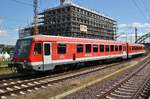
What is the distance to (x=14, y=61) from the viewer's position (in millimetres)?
19219

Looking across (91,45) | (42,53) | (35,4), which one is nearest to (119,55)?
(91,45)

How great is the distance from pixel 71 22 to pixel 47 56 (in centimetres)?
11392

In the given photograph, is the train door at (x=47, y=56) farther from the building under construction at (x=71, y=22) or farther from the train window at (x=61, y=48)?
the building under construction at (x=71, y=22)

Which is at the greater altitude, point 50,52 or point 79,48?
point 79,48

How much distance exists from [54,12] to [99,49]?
11825 centimetres

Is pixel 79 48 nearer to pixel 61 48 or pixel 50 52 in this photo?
pixel 61 48

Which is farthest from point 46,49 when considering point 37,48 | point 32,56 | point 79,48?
→ point 79,48

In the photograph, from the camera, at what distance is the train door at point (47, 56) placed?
1912cm

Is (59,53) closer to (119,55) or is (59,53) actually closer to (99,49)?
(99,49)

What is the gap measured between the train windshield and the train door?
1.21 metres

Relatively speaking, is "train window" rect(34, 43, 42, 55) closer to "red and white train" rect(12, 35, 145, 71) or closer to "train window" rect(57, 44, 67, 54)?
"red and white train" rect(12, 35, 145, 71)

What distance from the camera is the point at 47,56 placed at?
1948 centimetres

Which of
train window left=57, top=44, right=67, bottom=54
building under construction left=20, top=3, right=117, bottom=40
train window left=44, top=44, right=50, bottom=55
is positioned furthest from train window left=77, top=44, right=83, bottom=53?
building under construction left=20, top=3, right=117, bottom=40

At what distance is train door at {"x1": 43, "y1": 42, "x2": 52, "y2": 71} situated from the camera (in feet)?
62.7
